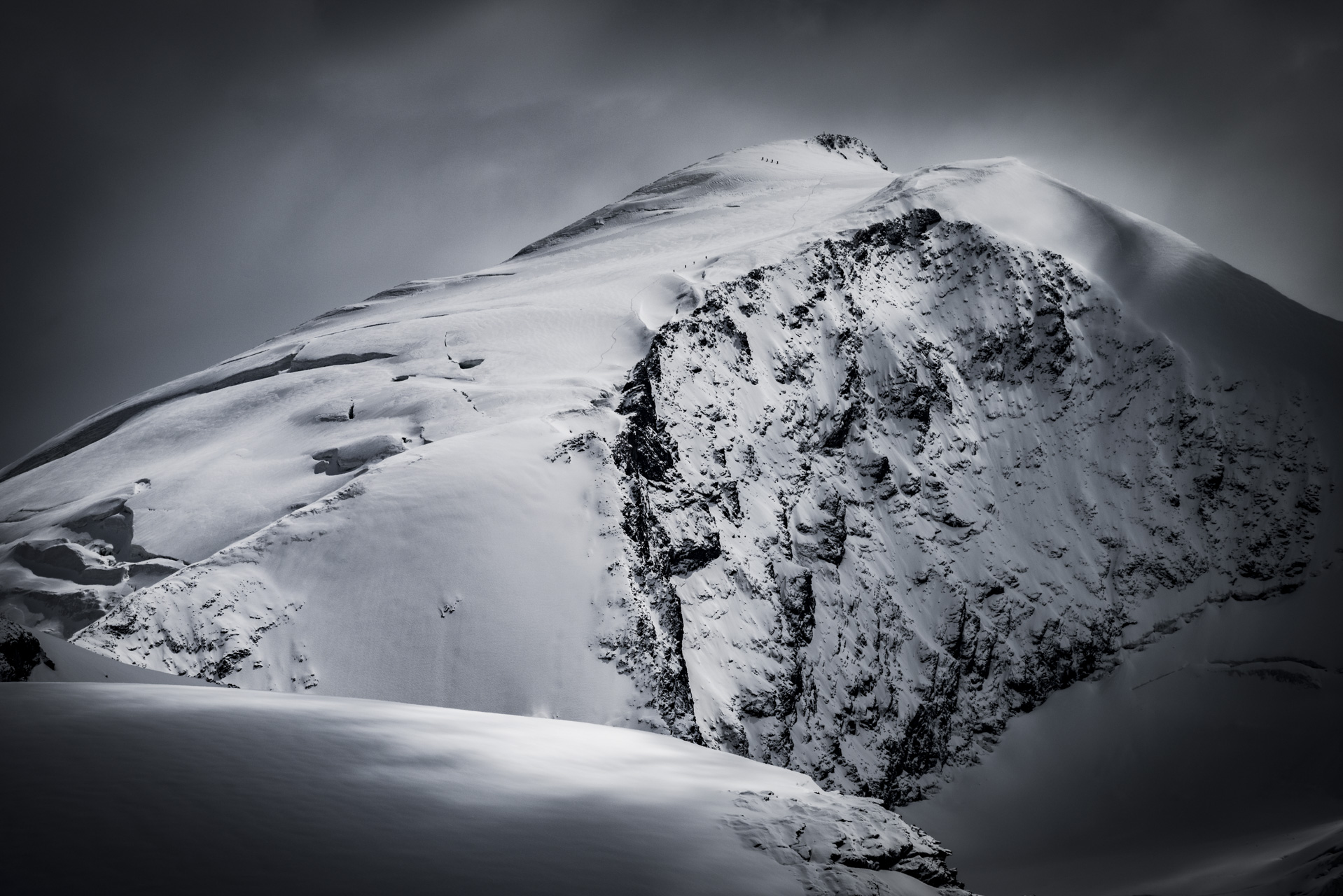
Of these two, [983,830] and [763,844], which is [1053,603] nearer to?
[983,830]

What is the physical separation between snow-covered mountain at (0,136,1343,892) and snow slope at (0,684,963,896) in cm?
1726

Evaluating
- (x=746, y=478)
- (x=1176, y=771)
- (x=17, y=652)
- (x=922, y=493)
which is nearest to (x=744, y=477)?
(x=746, y=478)

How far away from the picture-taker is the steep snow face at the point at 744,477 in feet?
94.1

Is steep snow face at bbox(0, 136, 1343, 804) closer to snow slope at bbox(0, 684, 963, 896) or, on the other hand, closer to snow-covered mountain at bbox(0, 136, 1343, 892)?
snow-covered mountain at bbox(0, 136, 1343, 892)

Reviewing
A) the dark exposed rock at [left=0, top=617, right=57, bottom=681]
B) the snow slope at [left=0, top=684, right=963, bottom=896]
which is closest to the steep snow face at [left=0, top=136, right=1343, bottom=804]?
the dark exposed rock at [left=0, top=617, right=57, bottom=681]

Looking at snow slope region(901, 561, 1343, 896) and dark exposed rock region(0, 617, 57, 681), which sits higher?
snow slope region(901, 561, 1343, 896)

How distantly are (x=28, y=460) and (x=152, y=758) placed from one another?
47781 mm

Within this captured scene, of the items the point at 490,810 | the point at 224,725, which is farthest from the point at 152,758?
the point at 490,810

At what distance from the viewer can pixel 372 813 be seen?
285 inches

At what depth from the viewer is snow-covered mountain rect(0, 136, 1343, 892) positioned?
28.7 meters

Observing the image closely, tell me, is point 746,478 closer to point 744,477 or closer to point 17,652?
point 744,477

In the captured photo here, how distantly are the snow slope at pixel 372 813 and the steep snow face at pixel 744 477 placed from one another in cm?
1713

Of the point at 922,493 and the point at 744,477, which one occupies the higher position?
the point at 922,493

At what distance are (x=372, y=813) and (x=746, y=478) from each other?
137 ft
